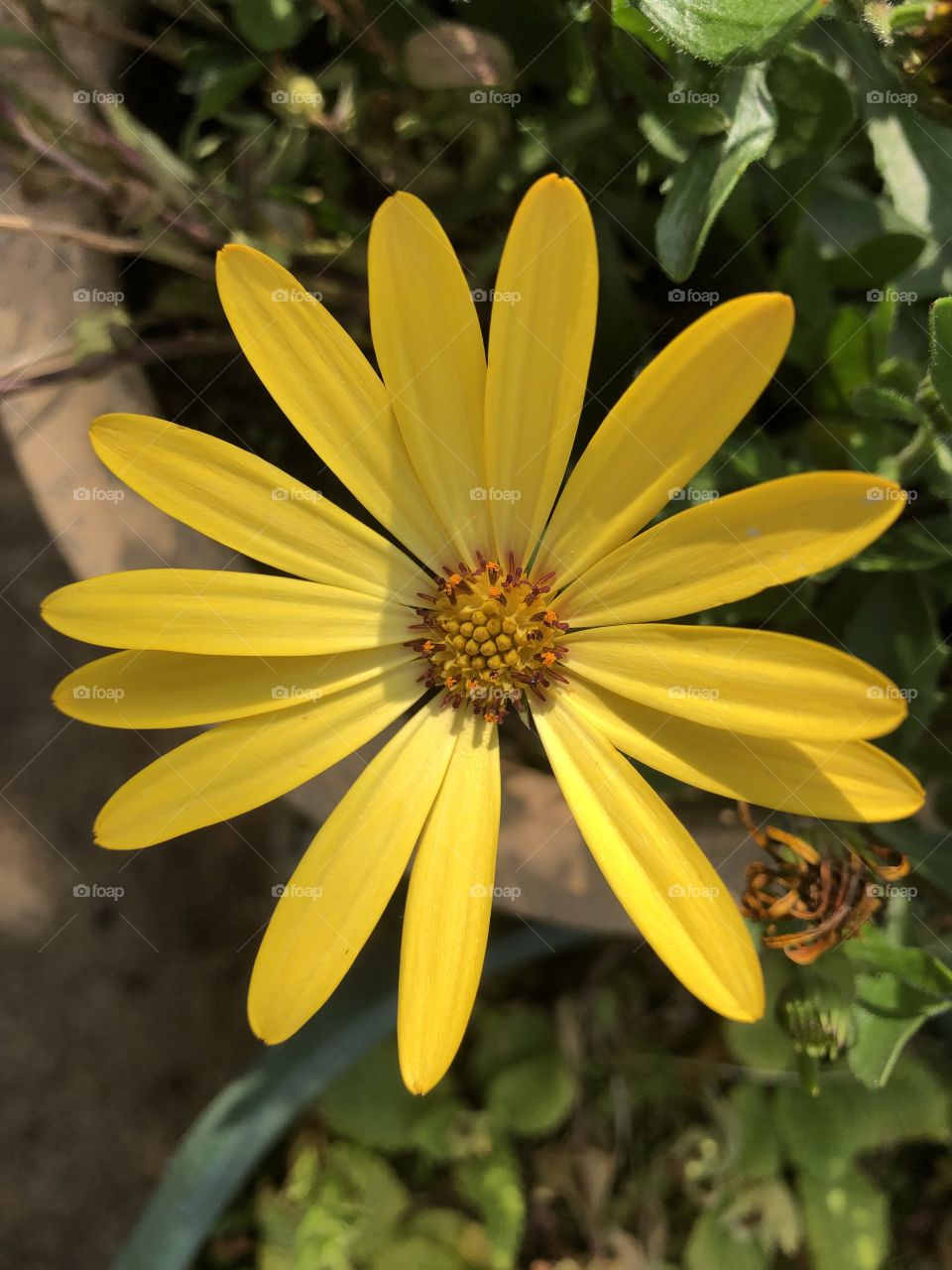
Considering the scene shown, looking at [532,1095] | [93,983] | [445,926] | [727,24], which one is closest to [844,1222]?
[532,1095]

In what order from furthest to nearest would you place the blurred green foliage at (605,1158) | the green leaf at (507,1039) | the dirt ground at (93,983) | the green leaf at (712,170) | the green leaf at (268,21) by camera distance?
the dirt ground at (93,983) → the green leaf at (507,1039) → the blurred green foliage at (605,1158) → the green leaf at (268,21) → the green leaf at (712,170)

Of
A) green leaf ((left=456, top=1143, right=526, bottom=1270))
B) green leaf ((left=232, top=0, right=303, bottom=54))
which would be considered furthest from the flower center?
green leaf ((left=456, top=1143, right=526, bottom=1270))

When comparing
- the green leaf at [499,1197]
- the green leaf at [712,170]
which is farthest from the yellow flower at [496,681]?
the green leaf at [499,1197]

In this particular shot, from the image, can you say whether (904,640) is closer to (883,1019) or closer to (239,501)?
(883,1019)

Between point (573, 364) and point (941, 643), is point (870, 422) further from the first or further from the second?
point (573, 364)

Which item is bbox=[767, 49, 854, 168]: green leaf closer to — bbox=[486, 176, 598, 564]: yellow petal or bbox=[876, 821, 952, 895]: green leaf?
bbox=[486, 176, 598, 564]: yellow petal

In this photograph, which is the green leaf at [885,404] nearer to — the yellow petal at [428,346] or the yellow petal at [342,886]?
the yellow petal at [428,346]
